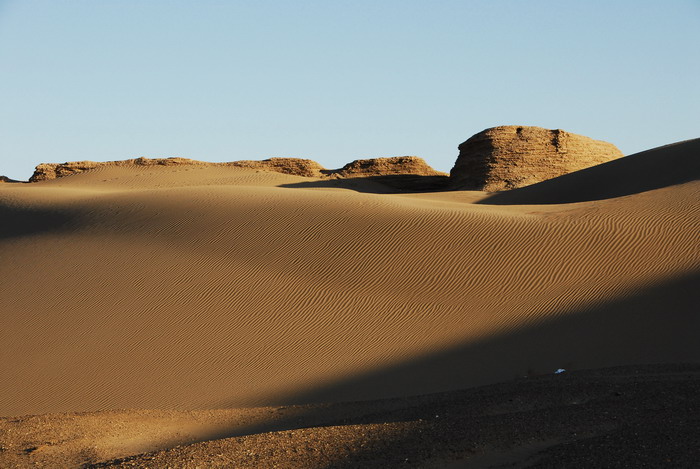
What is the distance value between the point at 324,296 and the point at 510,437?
8.09 meters

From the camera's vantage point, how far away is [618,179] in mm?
24906

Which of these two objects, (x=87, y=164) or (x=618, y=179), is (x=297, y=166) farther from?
(x=618, y=179)

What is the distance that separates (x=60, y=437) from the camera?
8383mm

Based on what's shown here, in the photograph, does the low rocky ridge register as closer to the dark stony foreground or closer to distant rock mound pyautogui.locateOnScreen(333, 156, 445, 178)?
distant rock mound pyautogui.locateOnScreen(333, 156, 445, 178)

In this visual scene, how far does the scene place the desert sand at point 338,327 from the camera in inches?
296

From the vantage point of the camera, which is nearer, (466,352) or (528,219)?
(466,352)

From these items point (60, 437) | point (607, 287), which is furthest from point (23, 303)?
point (607, 287)

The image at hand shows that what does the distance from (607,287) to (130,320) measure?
29.0 feet

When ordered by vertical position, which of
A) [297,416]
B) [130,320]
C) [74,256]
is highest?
[74,256]

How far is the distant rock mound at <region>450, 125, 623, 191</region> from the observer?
29328mm

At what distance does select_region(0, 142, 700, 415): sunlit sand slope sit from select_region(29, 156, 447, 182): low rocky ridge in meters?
15.1

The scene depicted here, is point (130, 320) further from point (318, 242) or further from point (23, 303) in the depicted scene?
point (318, 242)

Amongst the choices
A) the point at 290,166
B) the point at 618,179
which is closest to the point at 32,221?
the point at 290,166

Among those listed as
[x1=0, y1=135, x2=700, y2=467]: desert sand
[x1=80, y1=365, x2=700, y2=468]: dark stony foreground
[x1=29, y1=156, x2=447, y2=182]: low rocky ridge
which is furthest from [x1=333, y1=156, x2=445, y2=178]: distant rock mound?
[x1=80, y1=365, x2=700, y2=468]: dark stony foreground
